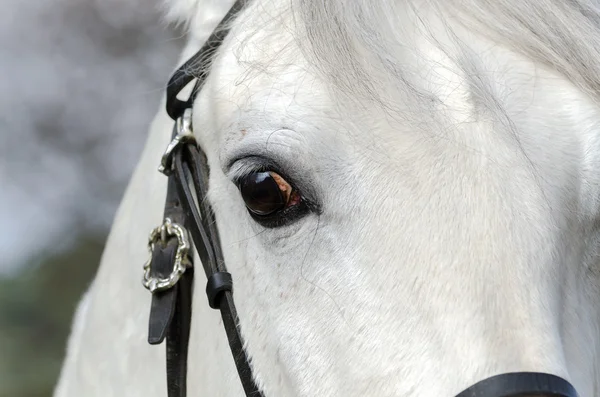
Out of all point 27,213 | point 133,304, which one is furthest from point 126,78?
point 133,304

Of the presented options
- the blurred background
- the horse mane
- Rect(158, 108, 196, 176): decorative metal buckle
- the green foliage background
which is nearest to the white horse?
the horse mane

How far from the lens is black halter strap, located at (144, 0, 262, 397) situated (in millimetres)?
1233

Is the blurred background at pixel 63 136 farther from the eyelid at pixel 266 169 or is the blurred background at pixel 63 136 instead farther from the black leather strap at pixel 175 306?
the eyelid at pixel 266 169

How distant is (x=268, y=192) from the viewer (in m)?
1.01

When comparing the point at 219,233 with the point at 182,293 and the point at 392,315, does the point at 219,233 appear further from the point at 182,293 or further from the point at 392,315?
the point at 392,315

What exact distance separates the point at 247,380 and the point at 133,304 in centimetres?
44

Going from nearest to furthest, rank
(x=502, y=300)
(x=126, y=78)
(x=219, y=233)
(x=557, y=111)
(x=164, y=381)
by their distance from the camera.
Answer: (x=502, y=300)
(x=557, y=111)
(x=219, y=233)
(x=164, y=381)
(x=126, y=78)

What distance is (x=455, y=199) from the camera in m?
0.89

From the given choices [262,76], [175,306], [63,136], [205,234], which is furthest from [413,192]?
[63,136]

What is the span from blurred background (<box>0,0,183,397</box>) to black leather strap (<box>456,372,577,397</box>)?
4389 mm

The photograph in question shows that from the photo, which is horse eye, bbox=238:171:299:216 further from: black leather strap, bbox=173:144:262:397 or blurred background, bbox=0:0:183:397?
blurred background, bbox=0:0:183:397

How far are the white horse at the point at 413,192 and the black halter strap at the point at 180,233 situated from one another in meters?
0.07

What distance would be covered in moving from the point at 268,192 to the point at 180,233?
0.30m

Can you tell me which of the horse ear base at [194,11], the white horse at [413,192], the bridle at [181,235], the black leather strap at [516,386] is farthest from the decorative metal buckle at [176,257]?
the black leather strap at [516,386]
